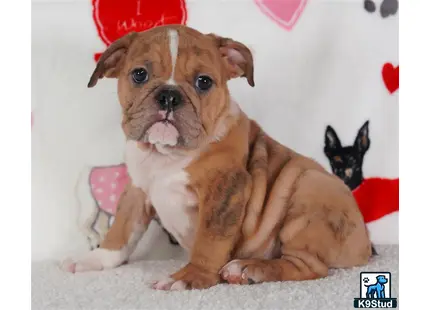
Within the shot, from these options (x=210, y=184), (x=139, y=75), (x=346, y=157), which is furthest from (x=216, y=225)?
(x=346, y=157)

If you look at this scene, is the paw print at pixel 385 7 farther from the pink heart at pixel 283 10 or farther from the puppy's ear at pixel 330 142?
the puppy's ear at pixel 330 142

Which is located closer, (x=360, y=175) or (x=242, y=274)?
(x=242, y=274)

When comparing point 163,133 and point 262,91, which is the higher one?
point 262,91

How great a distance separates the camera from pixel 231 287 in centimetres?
166

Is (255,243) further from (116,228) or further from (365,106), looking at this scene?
(365,106)

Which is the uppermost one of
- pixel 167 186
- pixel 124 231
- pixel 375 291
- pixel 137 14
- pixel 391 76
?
pixel 137 14

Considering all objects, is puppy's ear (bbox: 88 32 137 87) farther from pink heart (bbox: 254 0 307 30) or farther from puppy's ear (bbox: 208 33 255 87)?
pink heart (bbox: 254 0 307 30)

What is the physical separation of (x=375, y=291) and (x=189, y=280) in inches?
22.4

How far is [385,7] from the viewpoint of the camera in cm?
197

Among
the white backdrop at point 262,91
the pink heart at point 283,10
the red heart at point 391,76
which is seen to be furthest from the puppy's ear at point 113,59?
the red heart at point 391,76

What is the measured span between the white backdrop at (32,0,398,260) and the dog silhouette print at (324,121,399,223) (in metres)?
0.02

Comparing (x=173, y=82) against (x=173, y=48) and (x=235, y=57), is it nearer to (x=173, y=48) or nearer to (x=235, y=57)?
(x=173, y=48)

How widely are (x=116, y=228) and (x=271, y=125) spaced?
2.08ft

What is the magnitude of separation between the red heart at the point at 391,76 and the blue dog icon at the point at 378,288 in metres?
0.63
